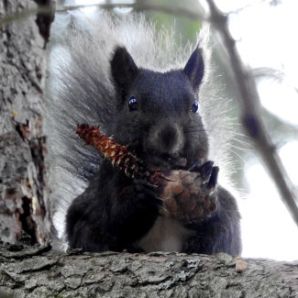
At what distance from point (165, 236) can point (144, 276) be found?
2.74ft

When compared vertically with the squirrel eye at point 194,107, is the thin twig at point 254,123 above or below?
below

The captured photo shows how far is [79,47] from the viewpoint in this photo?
2.59 m

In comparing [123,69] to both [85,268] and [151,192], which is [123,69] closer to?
[151,192]

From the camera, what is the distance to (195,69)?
2.52m

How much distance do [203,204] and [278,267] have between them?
0.59 metres

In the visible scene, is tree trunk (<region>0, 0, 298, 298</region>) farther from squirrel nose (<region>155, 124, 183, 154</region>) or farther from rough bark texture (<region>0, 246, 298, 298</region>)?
squirrel nose (<region>155, 124, 183, 154</region>)

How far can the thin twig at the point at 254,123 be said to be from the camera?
0.65 metres

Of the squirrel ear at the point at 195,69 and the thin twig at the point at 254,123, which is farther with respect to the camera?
the squirrel ear at the point at 195,69

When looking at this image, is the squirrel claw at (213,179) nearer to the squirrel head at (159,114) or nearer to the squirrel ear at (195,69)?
the squirrel head at (159,114)

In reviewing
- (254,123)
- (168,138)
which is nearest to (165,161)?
(168,138)

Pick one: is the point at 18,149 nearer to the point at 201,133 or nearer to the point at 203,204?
the point at 203,204

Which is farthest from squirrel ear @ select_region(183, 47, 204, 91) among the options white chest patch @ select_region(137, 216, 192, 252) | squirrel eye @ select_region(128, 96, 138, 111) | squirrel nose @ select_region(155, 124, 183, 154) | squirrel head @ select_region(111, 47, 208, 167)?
white chest patch @ select_region(137, 216, 192, 252)

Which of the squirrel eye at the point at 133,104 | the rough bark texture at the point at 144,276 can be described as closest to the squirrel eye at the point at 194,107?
the squirrel eye at the point at 133,104

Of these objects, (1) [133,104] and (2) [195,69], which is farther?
(2) [195,69]
